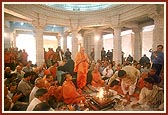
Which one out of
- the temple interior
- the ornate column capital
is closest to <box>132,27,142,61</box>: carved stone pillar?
the temple interior

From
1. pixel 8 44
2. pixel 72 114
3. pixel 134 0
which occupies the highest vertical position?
pixel 134 0

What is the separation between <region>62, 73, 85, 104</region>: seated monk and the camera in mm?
3930

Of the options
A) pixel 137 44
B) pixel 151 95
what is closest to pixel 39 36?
pixel 137 44

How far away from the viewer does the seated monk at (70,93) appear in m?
3.93

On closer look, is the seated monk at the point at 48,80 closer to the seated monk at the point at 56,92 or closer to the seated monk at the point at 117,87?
the seated monk at the point at 56,92

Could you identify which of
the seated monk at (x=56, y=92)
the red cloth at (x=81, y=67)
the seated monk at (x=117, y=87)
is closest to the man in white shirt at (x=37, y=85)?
the seated monk at (x=56, y=92)

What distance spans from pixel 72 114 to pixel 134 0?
2.08m

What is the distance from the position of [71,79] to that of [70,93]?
0.23m

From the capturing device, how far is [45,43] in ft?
13.2

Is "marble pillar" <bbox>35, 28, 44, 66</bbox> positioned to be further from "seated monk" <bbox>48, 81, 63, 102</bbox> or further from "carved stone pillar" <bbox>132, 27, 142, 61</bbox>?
"carved stone pillar" <bbox>132, 27, 142, 61</bbox>

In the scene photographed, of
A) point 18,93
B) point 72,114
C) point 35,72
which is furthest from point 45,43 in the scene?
point 72,114

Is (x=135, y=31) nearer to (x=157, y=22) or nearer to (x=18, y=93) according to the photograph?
(x=157, y=22)

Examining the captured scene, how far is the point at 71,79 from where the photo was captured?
13.0 feet

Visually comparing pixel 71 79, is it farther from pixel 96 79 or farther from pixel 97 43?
pixel 97 43
